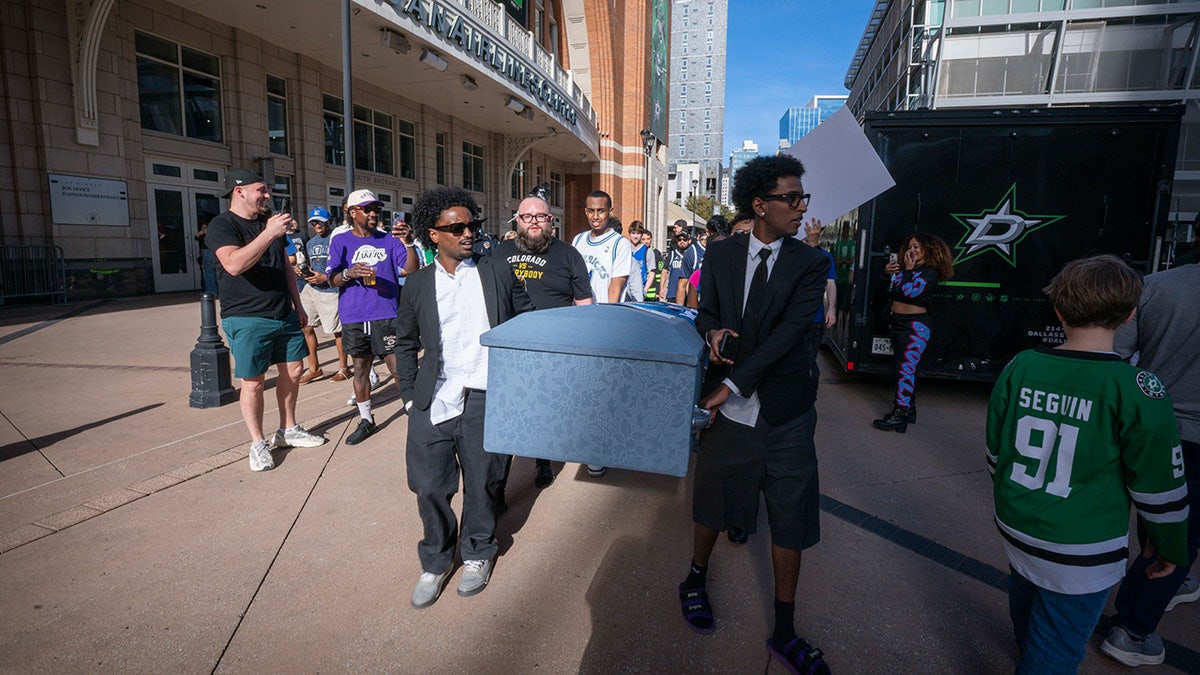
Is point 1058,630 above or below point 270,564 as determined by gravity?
above

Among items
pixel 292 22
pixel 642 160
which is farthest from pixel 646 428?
pixel 642 160

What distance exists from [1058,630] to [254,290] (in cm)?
451

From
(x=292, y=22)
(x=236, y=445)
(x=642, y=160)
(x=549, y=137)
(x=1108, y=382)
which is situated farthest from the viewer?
(x=642, y=160)

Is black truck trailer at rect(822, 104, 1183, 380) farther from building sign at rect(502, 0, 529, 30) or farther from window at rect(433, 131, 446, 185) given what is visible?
building sign at rect(502, 0, 529, 30)

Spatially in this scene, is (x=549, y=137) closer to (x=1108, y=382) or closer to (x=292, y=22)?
(x=292, y=22)

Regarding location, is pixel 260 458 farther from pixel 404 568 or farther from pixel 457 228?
pixel 457 228

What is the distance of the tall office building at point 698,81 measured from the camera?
126188 millimetres

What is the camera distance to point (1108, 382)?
1810mm

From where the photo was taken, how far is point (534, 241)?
411cm

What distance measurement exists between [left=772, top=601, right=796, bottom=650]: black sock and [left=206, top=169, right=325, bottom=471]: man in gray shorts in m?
3.50

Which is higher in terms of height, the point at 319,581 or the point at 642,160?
the point at 642,160

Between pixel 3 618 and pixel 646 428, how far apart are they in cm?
290

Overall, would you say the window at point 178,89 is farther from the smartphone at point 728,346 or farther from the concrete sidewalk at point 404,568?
the smartphone at point 728,346

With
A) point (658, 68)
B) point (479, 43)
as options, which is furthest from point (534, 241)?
point (658, 68)
